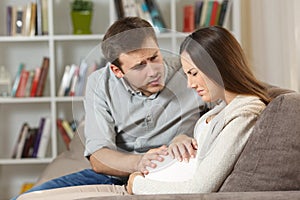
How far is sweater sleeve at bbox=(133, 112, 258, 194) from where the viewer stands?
174cm

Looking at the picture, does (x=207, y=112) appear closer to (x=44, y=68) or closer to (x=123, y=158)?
(x=123, y=158)

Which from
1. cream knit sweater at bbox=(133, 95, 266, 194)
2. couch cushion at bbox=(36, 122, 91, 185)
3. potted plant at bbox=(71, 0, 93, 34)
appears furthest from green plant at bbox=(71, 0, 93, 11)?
cream knit sweater at bbox=(133, 95, 266, 194)

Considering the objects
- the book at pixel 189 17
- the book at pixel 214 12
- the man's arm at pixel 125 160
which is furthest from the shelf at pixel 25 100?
the man's arm at pixel 125 160

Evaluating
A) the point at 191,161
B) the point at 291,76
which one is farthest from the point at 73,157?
the point at 191,161

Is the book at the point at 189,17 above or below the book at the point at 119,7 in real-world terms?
below

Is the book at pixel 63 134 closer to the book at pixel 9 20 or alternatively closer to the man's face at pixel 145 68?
the book at pixel 9 20

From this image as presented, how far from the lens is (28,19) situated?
462 centimetres

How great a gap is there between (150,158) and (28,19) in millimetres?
2919

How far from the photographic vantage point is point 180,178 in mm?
1819

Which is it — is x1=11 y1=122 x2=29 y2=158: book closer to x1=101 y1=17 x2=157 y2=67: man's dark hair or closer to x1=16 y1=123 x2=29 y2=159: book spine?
x1=16 y1=123 x2=29 y2=159: book spine

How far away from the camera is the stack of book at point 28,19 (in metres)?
4.62

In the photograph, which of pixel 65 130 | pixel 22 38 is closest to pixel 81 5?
pixel 22 38

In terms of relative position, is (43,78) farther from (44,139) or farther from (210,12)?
(210,12)

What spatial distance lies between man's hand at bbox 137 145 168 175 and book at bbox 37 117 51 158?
9.40 ft
